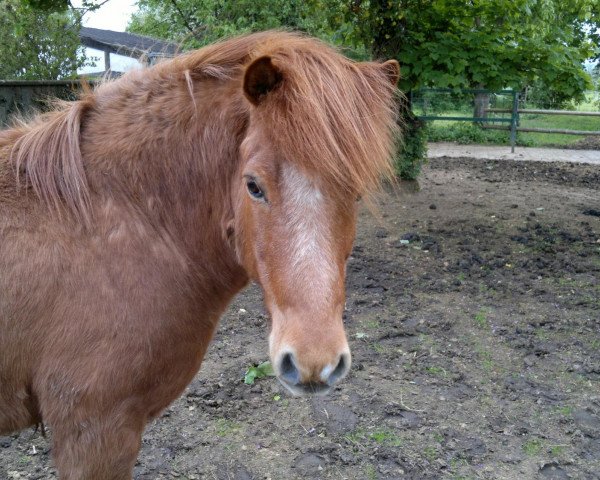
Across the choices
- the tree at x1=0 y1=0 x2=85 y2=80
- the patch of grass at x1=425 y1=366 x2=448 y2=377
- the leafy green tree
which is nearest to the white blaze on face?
the patch of grass at x1=425 y1=366 x2=448 y2=377

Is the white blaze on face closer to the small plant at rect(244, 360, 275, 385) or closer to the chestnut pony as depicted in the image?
the chestnut pony

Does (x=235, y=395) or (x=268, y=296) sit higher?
(x=268, y=296)

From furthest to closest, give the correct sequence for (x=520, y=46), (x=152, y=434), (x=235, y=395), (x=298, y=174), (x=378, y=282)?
(x=520, y=46), (x=378, y=282), (x=235, y=395), (x=152, y=434), (x=298, y=174)

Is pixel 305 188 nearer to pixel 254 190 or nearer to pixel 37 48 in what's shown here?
pixel 254 190

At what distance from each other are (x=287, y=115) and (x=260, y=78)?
0.54ft

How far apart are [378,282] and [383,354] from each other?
1360 millimetres

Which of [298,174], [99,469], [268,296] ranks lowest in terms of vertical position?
[99,469]

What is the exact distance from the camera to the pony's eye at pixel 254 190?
177cm

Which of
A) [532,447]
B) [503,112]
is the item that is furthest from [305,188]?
[503,112]

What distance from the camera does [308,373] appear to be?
1554 millimetres

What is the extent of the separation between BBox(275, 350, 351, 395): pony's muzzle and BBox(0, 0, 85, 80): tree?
8918 mm

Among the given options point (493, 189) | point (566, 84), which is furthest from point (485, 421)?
point (493, 189)

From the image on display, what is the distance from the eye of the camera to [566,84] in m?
7.08

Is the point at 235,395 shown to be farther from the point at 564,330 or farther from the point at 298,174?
the point at 564,330
